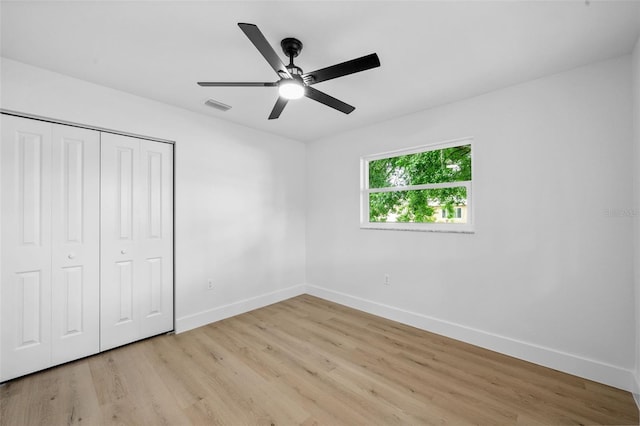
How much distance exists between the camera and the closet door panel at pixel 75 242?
2.38 meters

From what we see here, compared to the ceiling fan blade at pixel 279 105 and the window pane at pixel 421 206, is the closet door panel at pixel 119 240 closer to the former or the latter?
the ceiling fan blade at pixel 279 105

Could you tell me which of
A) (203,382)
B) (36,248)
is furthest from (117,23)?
(203,382)

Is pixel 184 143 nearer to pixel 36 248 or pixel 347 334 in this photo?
pixel 36 248

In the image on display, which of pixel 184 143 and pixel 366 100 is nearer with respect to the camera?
pixel 366 100

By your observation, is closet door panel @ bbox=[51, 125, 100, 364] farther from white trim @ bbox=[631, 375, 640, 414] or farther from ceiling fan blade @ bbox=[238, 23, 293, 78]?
white trim @ bbox=[631, 375, 640, 414]

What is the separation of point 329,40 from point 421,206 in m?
2.15

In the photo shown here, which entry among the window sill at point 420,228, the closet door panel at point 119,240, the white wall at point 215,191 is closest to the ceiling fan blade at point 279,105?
the white wall at point 215,191

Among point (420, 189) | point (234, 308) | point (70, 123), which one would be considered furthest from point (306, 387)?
point (70, 123)

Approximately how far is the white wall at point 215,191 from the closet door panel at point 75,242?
0.97 feet

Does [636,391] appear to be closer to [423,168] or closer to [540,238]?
[540,238]

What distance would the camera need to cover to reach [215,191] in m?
3.43

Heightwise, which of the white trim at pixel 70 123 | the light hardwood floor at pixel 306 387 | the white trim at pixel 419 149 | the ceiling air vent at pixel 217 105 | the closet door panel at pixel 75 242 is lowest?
the light hardwood floor at pixel 306 387

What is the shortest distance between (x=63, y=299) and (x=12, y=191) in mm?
993

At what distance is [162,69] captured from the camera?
230cm
